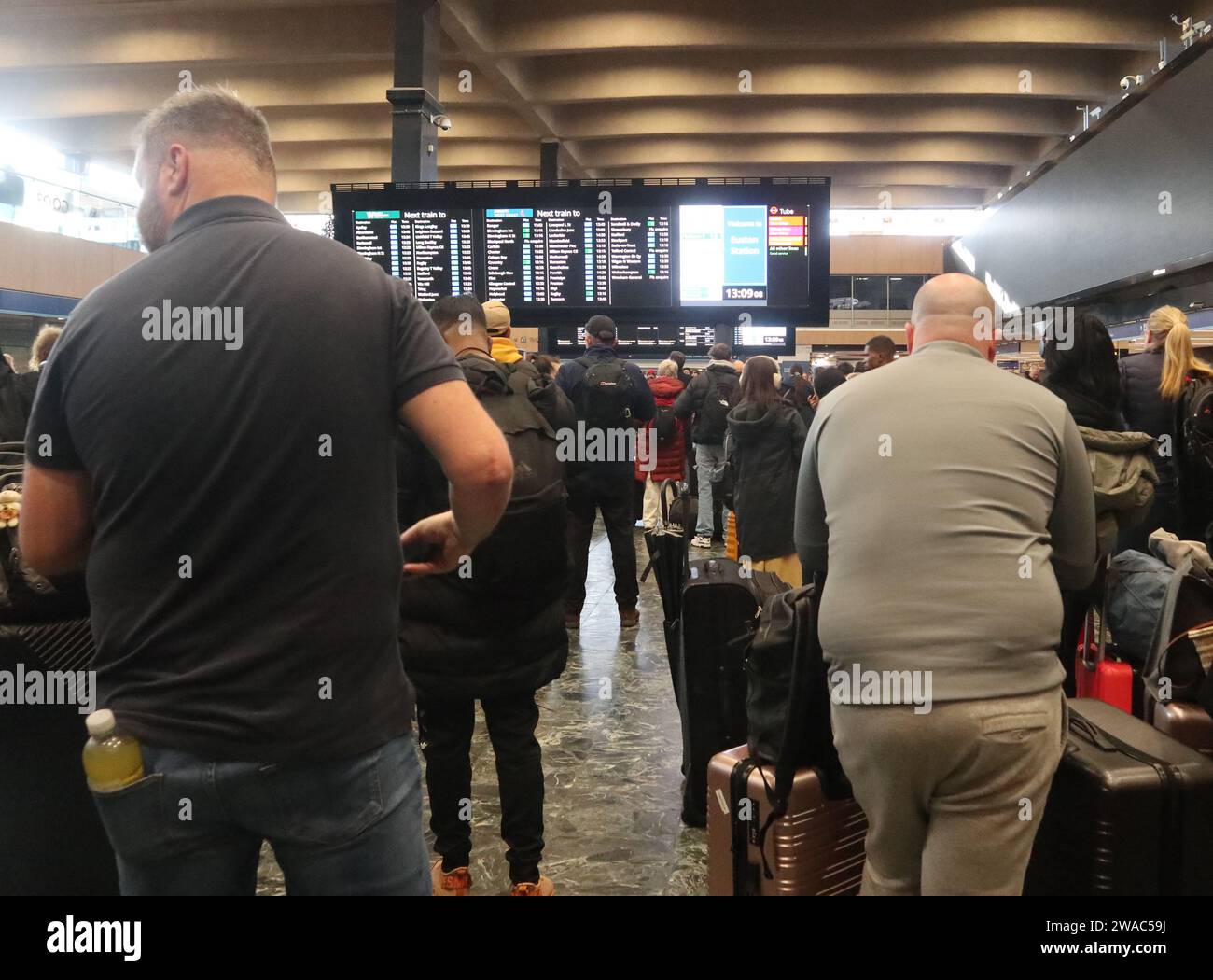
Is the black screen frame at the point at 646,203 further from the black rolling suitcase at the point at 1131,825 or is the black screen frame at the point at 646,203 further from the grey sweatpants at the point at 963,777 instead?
the grey sweatpants at the point at 963,777

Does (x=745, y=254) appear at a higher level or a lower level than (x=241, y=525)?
higher

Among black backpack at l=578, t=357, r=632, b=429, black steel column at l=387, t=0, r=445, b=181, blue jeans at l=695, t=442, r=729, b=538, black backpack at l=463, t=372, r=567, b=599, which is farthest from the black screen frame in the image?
black backpack at l=463, t=372, r=567, b=599

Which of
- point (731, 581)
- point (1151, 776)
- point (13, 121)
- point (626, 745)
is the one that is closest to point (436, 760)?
point (731, 581)

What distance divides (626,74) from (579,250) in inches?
196

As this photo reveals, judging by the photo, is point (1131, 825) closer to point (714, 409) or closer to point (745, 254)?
point (745, 254)

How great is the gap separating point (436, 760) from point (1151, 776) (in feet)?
5.97

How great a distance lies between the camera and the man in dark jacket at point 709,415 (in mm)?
8266

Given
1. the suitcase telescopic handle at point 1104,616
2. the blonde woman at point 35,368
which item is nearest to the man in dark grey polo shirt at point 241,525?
the suitcase telescopic handle at point 1104,616

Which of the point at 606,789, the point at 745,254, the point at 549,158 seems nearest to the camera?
the point at 606,789

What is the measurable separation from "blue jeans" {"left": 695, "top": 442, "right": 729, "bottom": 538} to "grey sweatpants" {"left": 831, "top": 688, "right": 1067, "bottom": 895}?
7.02m

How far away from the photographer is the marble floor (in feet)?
9.53

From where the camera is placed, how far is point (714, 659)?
3109 mm

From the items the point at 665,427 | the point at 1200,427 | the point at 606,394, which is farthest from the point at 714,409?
the point at 1200,427

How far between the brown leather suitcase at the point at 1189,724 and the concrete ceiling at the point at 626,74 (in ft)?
20.6
